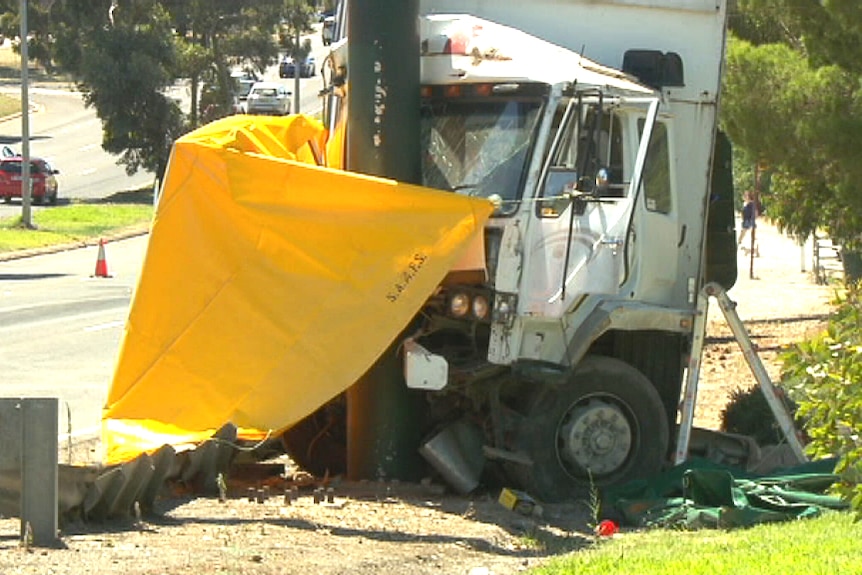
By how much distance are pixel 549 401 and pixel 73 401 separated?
6536mm

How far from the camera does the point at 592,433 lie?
11.5 metres

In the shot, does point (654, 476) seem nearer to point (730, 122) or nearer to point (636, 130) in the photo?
point (636, 130)

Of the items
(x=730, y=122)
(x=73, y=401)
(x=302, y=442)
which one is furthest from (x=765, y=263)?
(x=302, y=442)

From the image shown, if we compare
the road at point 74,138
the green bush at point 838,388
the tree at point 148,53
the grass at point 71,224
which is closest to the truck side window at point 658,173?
the green bush at point 838,388

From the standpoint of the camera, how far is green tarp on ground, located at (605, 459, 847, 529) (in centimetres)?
1040

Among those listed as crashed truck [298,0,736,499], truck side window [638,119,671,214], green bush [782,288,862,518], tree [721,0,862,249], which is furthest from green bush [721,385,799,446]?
tree [721,0,862,249]

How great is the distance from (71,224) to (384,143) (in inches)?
1572

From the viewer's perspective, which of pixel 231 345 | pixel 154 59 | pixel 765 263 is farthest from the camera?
pixel 154 59

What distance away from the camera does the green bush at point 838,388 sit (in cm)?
715

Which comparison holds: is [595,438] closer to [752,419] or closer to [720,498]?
[720,498]

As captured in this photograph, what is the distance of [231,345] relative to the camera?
36.0 ft

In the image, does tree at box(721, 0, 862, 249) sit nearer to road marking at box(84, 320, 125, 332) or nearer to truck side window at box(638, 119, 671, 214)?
truck side window at box(638, 119, 671, 214)

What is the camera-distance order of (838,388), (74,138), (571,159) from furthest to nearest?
(74,138), (571,159), (838,388)

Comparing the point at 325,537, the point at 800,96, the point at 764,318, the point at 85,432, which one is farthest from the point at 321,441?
the point at 764,318
